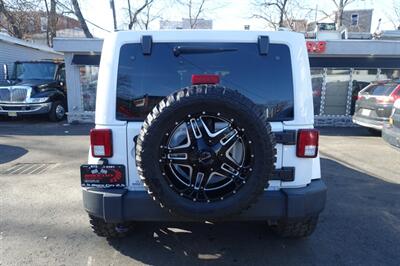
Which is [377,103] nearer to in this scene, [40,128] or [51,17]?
[40,128]

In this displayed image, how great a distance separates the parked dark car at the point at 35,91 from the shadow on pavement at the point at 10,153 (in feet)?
14.2

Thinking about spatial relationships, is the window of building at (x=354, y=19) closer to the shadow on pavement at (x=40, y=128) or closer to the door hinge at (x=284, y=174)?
the shadow on pavement at (x=40, y=128)

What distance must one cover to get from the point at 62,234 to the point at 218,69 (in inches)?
101

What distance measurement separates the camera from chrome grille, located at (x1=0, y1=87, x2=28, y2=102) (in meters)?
12.5

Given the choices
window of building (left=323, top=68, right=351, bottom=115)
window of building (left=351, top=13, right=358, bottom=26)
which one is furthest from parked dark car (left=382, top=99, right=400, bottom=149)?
window of building (left=351, top=13, right=358, bottom=26)

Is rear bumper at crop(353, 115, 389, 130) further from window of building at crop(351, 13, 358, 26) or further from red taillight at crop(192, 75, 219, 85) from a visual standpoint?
window of building at crop(351, 13, 358, 26)

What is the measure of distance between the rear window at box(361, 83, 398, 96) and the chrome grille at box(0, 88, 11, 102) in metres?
12.2

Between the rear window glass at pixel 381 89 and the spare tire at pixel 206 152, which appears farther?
the rear window glass at pixel 381 89

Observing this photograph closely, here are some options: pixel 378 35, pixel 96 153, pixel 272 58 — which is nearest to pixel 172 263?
pixel 96 153

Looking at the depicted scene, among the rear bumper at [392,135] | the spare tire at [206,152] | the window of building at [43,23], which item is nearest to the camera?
the spare tire at [206,152]

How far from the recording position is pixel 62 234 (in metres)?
3.85

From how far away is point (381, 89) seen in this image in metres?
9.45

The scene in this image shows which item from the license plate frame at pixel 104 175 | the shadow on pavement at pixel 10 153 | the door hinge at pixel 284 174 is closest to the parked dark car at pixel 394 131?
the door hinge at pixel 284 174

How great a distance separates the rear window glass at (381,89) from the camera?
30.0 feet
